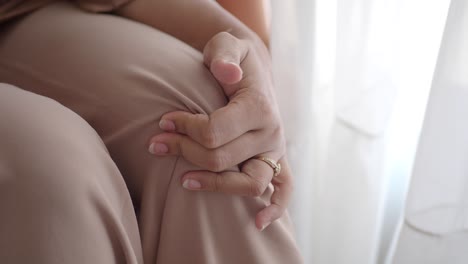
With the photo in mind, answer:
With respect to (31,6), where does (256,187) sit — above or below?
below

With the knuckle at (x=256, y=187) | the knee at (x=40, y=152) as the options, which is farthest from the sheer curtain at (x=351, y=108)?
the knee at (x=40, y=152)

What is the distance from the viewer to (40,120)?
508 millimetres

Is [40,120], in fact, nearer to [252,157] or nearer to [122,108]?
[122,108]

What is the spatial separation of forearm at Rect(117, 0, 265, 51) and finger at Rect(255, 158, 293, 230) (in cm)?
20

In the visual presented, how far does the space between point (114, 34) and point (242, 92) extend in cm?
→ 17

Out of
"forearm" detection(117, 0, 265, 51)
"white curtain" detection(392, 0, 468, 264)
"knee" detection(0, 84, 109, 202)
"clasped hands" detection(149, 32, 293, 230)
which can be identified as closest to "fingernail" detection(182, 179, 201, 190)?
"clasped hands" detection(149, 32, 293, 230)

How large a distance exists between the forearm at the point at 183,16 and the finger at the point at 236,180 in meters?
0.21

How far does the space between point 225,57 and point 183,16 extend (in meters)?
0.15

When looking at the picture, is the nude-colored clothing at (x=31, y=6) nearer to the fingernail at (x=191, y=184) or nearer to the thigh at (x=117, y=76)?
the thigh at (x=117, y=76)

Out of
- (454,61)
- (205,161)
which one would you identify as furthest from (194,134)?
(454,61)

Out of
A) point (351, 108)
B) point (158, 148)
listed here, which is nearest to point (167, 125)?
point (158, 148)

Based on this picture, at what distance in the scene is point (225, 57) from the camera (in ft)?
1.99

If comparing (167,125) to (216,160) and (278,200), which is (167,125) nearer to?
(216,160)

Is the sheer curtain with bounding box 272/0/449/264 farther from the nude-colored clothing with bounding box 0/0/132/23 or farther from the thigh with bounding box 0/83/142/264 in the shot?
the thigh with bounding box 0/83/142/264
